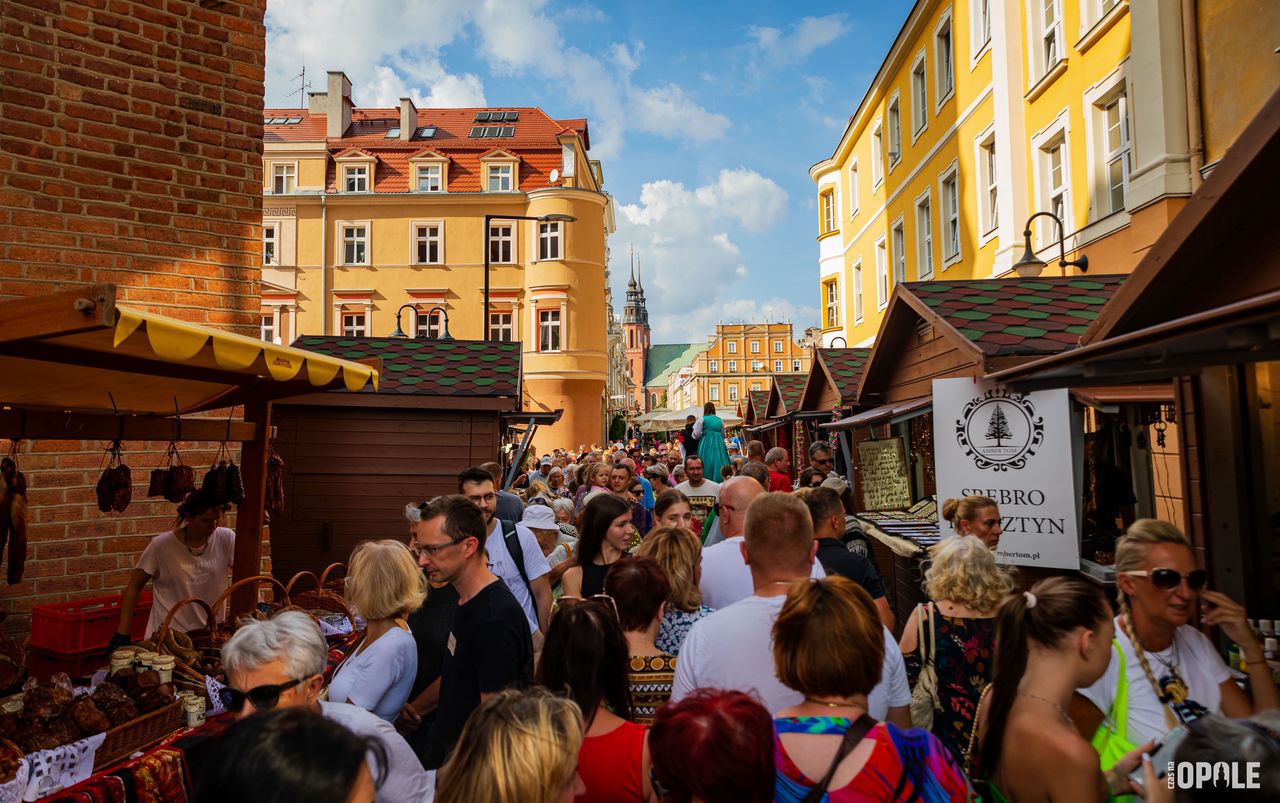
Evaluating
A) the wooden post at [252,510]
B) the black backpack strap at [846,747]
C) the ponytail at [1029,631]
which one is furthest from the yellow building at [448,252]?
→ the black backpack strap at [846,747]

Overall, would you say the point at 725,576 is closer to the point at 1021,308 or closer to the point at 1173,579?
the point at 1173,579

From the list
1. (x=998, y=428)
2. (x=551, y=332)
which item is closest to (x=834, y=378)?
(x=998, y=428)

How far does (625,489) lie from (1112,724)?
5.80 metres

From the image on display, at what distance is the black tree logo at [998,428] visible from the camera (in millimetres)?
6059

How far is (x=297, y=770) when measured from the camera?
1562mm

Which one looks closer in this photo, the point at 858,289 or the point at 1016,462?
the point at 1016,462

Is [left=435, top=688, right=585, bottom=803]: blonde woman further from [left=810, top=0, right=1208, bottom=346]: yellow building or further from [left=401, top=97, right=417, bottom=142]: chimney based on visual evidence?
[left=401, top=97, right=417, bottom=142]: chimney

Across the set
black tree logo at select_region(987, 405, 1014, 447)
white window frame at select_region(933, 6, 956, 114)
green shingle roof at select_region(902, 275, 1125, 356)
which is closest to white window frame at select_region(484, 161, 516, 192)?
white window frame at select_region(933, 6, 956, 114)

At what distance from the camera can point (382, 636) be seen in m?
3.32

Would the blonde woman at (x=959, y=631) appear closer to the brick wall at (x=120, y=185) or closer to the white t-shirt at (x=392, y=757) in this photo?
the white t-shirt at (x=392, y=757)

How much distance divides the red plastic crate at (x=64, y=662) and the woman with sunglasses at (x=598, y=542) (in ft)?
9.11

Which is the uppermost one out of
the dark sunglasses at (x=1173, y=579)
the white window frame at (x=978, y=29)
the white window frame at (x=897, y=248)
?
the white window frame at (x=978, y=29)

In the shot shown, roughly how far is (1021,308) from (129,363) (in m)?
6.76

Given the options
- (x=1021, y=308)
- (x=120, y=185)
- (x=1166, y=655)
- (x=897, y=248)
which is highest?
(x=897, y=248)
